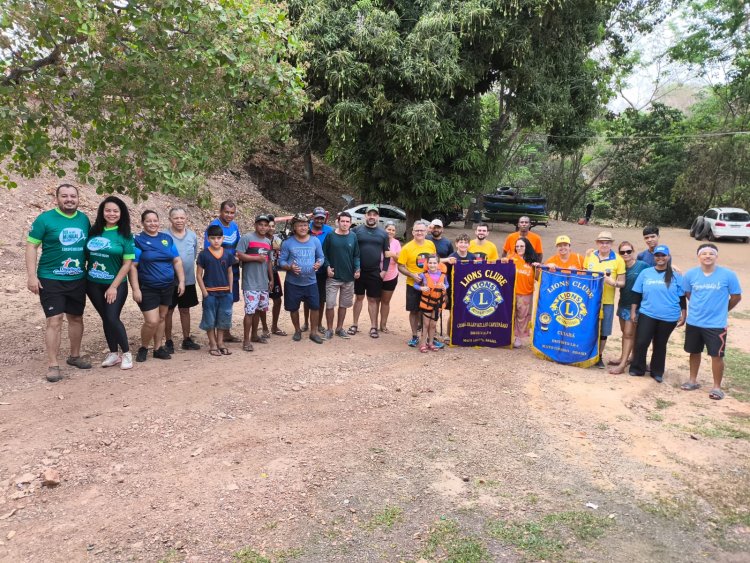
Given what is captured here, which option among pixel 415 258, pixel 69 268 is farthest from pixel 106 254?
pixel 415 258

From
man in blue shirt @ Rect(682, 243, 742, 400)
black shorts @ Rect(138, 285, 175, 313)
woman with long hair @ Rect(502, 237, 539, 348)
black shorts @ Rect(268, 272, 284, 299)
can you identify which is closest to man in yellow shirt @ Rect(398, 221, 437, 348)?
woman with long hair @ Rect(502, 237, 539, 348)

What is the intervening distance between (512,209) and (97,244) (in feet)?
68.5

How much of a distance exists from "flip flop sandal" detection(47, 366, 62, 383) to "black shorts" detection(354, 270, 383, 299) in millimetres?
3760

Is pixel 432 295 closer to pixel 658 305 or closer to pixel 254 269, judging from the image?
pixel 254 269

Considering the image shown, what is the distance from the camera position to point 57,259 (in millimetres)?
5289

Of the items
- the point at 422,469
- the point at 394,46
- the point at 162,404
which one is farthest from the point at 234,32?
the point at 394,46

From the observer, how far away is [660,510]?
11.9 ft

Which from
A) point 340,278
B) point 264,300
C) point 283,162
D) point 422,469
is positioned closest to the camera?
point 422,469

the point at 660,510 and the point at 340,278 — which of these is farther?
the point at 340,278

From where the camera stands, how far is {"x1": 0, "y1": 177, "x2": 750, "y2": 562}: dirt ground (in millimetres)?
3199

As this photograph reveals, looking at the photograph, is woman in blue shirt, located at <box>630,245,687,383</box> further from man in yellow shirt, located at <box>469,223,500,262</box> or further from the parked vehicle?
the parked vehicle

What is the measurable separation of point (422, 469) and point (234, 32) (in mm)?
4530

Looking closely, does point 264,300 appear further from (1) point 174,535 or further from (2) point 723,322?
(2) point 723,322

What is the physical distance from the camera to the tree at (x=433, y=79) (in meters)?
14.0
